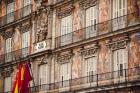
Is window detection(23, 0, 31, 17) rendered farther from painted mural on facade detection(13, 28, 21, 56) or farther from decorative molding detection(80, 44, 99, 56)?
decorative molding detection(80, 44, 99, 56)

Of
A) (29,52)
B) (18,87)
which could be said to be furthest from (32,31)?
(18,87)

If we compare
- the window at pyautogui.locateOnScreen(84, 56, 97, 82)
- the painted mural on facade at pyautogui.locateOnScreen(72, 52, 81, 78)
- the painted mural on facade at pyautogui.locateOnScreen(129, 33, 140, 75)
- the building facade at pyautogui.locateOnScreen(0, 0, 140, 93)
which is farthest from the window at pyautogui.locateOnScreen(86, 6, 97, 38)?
the painted mural on facade at pyautogui.locateOnScreen(129, 33, 140, 75)

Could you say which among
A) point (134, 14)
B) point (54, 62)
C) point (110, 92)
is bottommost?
point (110, 92)

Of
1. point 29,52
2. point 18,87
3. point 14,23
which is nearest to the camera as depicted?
point 18,87

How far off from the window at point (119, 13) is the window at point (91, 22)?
6.60 feet

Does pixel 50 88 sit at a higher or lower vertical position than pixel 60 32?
lower

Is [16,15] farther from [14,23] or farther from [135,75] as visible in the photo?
[135,75]

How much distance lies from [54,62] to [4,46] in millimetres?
9003

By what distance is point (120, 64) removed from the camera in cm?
3238

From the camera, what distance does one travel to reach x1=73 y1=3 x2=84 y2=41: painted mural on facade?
36281 millimetres

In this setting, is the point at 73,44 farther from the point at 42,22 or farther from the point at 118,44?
the point at 42,22

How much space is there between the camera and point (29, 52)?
138ft

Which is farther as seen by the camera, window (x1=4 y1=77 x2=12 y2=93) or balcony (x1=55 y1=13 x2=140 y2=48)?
window (x1=4 y1=77 x2=12 y2=93)

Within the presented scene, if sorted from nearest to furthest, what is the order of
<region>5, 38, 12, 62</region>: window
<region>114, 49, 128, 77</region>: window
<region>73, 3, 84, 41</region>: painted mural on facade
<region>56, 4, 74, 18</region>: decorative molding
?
1. <region>114, 49, 128, 77</region>: window
2. <region>73, 3, 84, 41</region>: painted mural on facade
3. <region>56, 4, 74, 18</region>: decorative molding
4. <region>5, 38, 12, 62</region>: window
